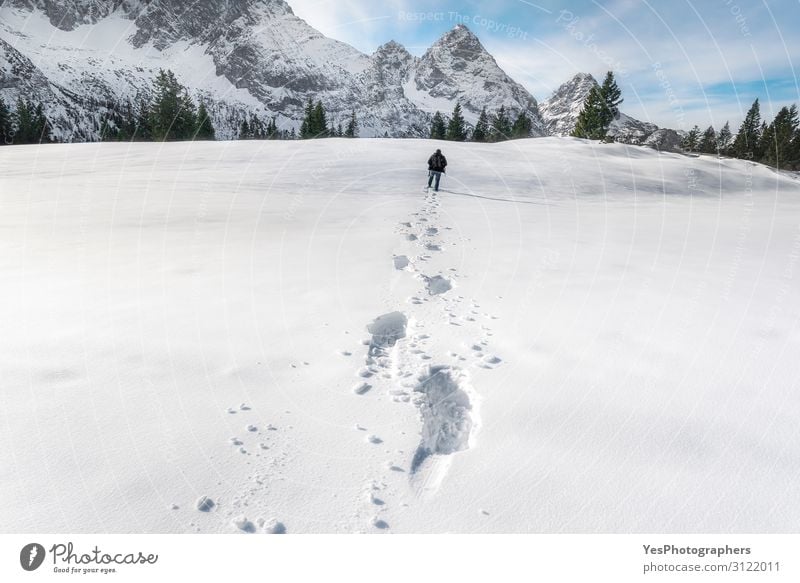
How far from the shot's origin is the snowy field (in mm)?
2451

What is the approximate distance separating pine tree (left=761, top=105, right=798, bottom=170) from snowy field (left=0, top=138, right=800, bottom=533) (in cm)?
5985

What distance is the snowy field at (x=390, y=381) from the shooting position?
8.04ft

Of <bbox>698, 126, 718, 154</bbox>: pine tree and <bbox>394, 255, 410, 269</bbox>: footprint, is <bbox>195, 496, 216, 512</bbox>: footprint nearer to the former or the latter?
<bbox>394, 255, 410, 269</bbox>: footprint

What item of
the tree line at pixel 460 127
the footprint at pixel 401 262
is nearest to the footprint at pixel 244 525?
the footprint at pixel 401 262

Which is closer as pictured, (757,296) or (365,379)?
(365,379)

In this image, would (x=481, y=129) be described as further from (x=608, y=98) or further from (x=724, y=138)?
(x=724, y=138)

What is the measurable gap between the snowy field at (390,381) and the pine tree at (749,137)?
210ft

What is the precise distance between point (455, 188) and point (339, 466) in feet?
45.7

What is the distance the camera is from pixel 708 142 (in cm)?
6794

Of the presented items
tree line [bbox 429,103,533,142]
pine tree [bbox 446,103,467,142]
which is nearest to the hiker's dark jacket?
tree line [bbox 429,103,533,142]

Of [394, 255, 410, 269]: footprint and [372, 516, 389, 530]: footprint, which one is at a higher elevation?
[394, 255, 410, 269]: footprint
